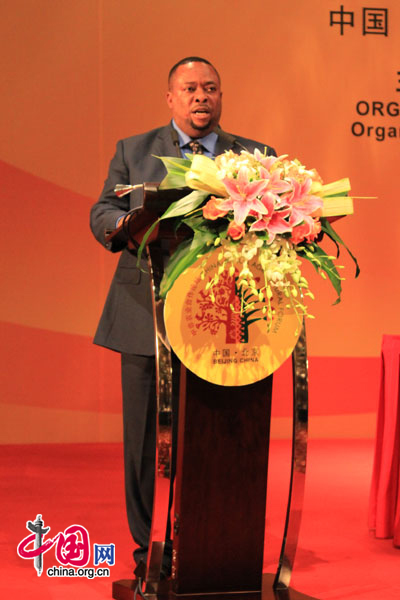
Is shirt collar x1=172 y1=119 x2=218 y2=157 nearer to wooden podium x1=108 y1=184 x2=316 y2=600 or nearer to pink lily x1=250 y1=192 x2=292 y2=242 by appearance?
wooden podium x1=108 y1=184 x2=316 y2=600

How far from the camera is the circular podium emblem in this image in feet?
6.85

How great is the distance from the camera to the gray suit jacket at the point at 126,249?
2.59 metres

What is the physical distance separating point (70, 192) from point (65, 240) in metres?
0.30

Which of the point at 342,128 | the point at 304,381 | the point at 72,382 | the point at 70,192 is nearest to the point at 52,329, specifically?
the point at 72,382

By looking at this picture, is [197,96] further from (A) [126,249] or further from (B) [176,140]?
(A) [126,249]

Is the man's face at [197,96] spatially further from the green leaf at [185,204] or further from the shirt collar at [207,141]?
the green leaf at [185,204]

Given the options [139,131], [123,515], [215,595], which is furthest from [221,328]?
[139,131]

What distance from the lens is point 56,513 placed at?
359cm

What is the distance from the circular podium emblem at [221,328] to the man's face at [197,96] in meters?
0.69

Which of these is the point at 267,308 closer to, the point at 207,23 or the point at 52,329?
the point at 52,329

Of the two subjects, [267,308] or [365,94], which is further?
[365,94]

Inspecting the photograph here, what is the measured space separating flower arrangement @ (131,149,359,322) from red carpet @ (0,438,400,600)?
3.55ft

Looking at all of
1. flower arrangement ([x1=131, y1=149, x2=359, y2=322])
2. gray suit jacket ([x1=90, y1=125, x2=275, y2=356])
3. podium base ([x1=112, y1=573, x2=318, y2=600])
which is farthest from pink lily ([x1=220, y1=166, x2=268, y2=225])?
podium base ([x1=112, y1=573, x2=318, y2=600])

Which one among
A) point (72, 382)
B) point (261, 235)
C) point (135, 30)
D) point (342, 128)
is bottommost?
point (72, 382)
